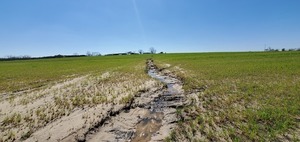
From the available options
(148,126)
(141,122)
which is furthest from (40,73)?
(148,126)

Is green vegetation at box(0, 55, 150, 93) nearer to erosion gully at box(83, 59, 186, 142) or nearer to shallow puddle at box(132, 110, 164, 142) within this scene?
erosion gully at box(83, 59, 186, 142)

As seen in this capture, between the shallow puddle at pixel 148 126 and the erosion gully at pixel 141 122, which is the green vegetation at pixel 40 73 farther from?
the shallow puddle at pixel 148 126

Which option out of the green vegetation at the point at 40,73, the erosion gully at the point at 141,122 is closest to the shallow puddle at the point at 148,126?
the erosion gully at the point at 141,122

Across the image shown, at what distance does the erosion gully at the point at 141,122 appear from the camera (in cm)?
686

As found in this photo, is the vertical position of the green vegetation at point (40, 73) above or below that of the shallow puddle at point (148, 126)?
below

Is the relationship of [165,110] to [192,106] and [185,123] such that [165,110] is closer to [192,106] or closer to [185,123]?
[192,106]

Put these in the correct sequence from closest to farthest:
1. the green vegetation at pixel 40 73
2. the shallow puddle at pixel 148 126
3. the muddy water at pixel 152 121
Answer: the shallow puddle at pixel 148 126
the muddy water at pixel 152 121
the green vegetation at pixel 40 73

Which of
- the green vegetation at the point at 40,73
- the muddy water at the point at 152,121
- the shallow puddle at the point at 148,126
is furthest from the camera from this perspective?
the green vegetation at the point at 40,73

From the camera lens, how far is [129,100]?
11.5 m

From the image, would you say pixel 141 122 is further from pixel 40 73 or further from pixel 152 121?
pixel 40 73

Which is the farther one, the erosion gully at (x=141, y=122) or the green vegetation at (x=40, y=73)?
the green vegetation at (x=40, y=73)

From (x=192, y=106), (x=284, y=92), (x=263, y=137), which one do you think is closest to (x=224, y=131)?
(x=263, y=137)

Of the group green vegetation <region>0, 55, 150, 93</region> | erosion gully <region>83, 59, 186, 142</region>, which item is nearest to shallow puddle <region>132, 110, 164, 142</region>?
erosion gully <region>83, 59, 186, 142</region>

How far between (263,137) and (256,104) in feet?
12.8
